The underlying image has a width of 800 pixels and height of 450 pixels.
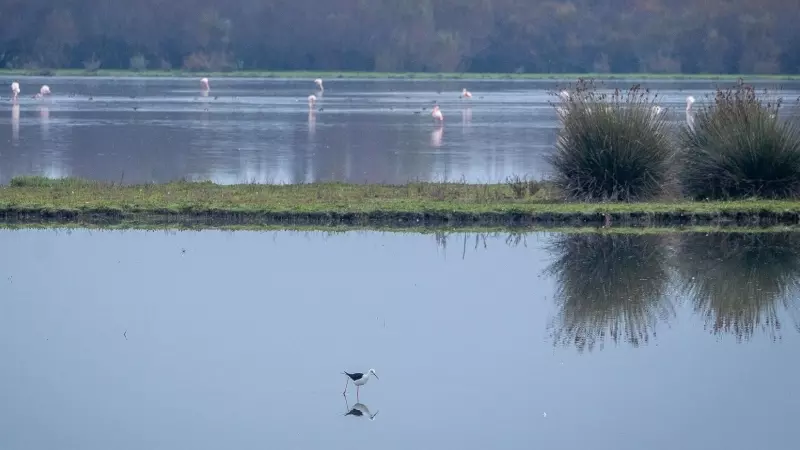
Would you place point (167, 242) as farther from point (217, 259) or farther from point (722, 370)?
point (722, 370)

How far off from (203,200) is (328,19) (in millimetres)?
99077

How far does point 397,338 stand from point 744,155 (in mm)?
8891

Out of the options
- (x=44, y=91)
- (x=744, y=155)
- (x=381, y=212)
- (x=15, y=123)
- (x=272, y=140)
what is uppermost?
(x=44, y=91)

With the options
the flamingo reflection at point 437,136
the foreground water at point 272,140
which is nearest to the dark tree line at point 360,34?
the foreground water at point 272,140

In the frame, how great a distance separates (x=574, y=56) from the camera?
376 ft

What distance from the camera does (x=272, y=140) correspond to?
34.5m

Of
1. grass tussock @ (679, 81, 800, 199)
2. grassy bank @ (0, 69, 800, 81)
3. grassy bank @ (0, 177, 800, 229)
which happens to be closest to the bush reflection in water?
grassy bank @ (0, 177, 800, 229)

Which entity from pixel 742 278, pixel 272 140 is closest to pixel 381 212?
pixel 742 278

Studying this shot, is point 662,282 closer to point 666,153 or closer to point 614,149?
point 614,149

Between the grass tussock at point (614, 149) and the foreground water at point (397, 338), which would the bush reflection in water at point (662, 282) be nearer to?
the foreground water at point (397, 338)

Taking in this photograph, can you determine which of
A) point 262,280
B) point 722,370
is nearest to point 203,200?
point 262,280

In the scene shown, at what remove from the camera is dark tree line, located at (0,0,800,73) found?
11144cm

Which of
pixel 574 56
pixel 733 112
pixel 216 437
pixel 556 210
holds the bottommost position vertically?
pixel 216 437

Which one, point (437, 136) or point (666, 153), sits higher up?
point (437, 136)
